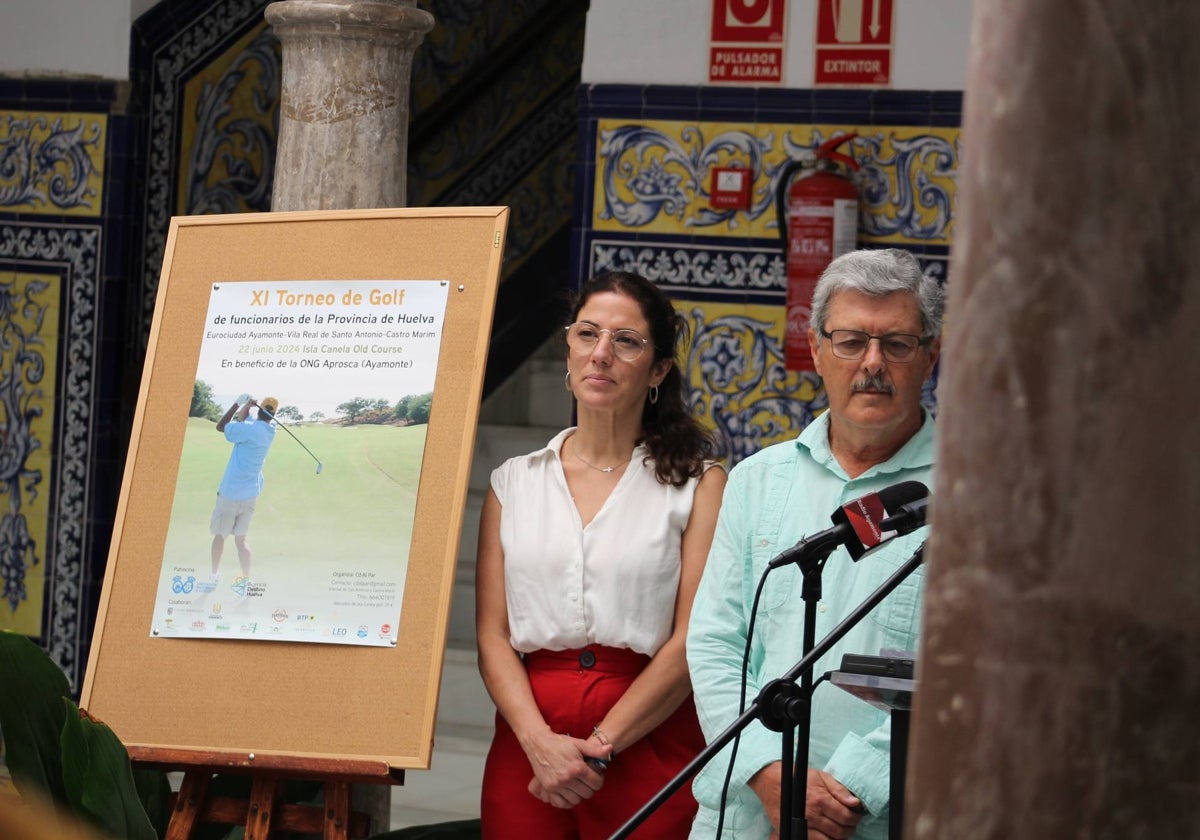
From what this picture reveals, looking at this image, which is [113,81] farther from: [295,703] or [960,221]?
[960,221]

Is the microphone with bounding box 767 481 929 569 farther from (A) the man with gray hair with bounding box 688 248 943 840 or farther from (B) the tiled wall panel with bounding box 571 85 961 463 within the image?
(B) the tiled wall panel with bounding box 571 85 961 463

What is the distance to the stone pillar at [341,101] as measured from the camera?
3.56 metres

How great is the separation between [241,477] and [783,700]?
1.34 meters

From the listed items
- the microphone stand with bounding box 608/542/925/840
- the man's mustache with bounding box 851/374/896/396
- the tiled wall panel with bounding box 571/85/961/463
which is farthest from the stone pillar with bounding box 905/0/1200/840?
the tiled wall panel with bounding box 571/85/961/463

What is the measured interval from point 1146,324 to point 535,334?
6017 millimetres

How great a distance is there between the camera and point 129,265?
5.33 metres

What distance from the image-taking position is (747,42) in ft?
15.7

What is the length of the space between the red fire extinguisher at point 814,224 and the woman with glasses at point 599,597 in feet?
4.89

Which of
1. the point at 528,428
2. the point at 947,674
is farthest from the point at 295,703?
the point at 528,428

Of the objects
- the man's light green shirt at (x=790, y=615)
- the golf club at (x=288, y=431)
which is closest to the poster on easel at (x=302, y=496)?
the golf club at (x=288, y=431)

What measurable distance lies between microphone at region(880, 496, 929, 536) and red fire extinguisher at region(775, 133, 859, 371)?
7.91ft

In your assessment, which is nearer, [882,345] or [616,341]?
[882,345]

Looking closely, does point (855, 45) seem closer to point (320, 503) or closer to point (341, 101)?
point (341, 101)

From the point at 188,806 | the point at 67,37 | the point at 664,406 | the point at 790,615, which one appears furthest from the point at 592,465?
the point at 67,37
